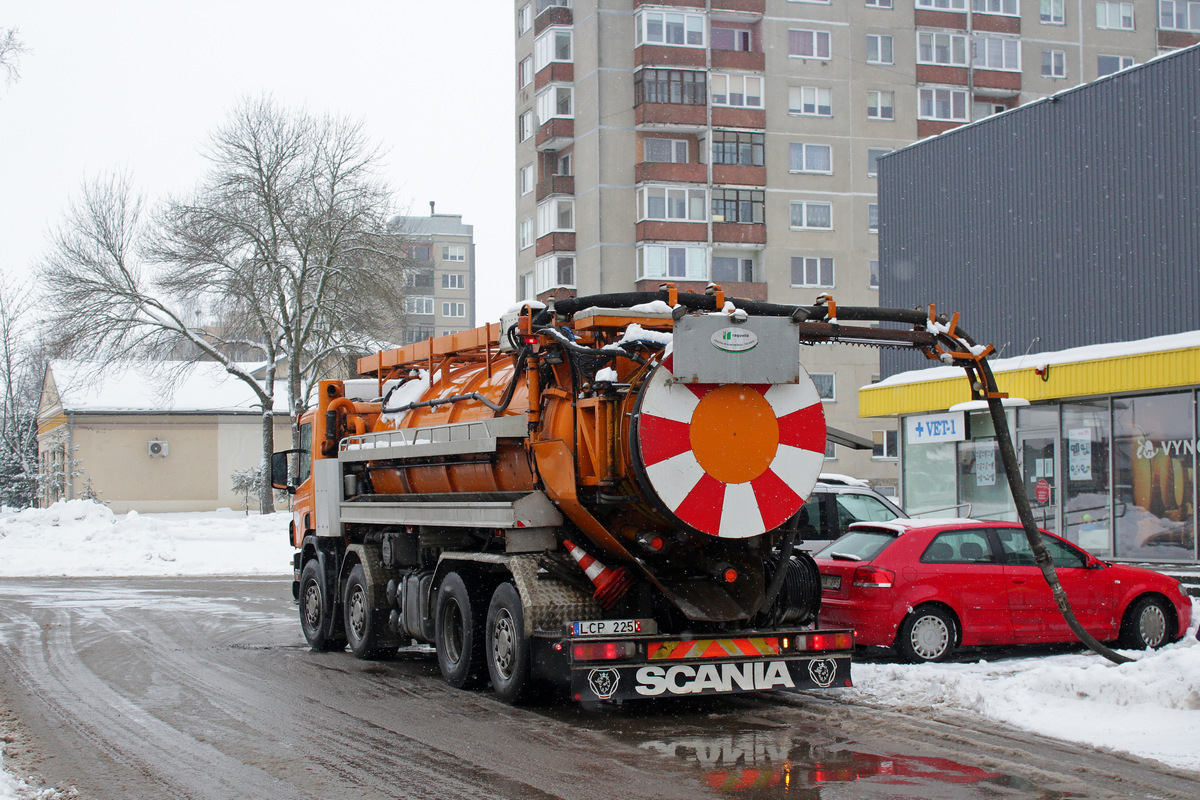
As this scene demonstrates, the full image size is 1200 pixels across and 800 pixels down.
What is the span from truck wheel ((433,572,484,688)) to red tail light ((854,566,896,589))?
12.0 feet

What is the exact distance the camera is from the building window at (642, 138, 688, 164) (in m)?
53.3

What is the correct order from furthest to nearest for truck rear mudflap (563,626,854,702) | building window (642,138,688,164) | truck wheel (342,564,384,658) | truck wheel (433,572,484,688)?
building window (642,138,688,164), truck wheel (342,564,384,658), truck wheel (433,572,484,688), truck rear mudflap (563,626,854,702)

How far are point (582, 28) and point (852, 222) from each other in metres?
14.9

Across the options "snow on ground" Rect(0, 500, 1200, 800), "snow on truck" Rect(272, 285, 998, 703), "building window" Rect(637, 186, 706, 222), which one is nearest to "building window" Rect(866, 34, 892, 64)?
"building window" Rect(637, 186, 706, 222)

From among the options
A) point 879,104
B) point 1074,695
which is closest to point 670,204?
point 879,104

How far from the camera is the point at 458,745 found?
783 cm

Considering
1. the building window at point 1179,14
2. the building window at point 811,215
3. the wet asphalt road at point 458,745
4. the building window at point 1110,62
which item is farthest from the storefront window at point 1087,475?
the building window at point 1179,14

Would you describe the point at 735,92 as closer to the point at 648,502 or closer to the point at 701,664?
the point at 648,502

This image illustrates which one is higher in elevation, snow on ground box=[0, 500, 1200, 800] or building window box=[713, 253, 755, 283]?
building window box=[713, 253, 755, 283]

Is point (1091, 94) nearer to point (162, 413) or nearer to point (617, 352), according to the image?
point (617, 352)

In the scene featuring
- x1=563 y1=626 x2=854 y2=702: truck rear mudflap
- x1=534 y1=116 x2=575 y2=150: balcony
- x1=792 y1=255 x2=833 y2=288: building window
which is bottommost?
x1=563 y1=626 x2=854 y2=702: truck rear mudflap

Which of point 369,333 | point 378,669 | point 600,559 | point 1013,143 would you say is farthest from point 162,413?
point 600,559

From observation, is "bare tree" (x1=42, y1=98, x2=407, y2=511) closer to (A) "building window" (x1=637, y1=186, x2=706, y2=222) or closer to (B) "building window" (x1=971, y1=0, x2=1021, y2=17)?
(A) "building window" (x1=637, y1=186, x2=706, y2=222)

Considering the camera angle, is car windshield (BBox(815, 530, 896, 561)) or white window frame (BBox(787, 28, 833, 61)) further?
white window frame (BBox(787, 28, 833, 61))
